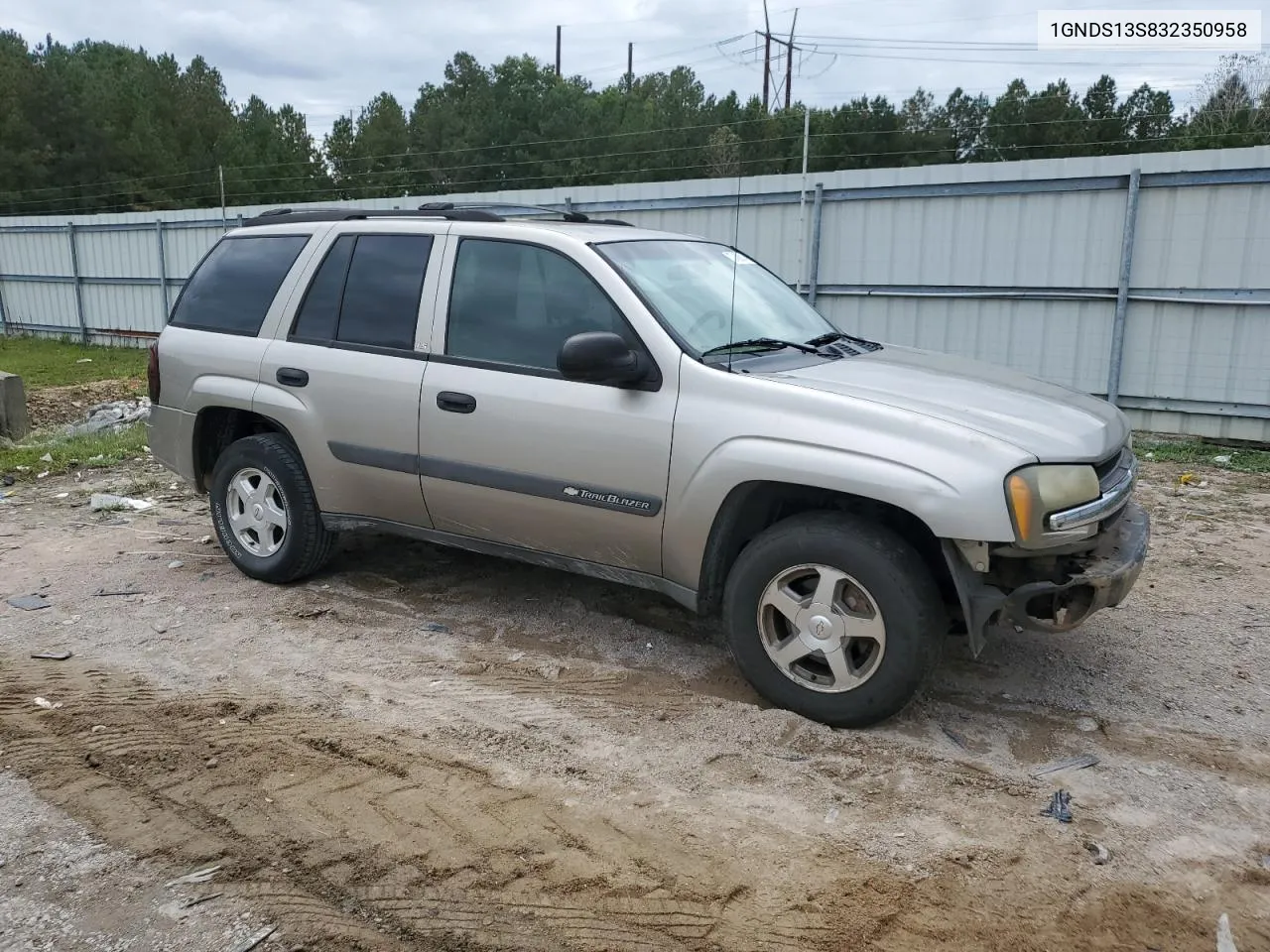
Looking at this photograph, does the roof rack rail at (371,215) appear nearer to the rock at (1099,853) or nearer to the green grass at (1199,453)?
the rock at (1099,853)

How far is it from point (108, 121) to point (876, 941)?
4770 centimetres

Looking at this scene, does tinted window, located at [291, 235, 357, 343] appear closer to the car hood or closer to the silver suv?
the silver suv

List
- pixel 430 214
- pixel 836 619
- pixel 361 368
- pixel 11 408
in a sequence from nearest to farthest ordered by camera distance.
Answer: pixel 836 619, pixel 361 368, pixel 430 214, pixel 11 408

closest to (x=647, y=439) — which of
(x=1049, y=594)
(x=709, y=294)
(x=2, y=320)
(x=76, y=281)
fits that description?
(x=709, y=294)

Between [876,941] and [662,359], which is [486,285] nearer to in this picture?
[662,359]

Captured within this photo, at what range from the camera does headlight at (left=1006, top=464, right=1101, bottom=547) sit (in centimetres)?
329

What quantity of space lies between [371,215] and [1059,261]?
7.14m

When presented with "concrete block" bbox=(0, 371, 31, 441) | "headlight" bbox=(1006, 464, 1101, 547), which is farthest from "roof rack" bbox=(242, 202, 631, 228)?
"concrete block" bbox=(0, 371, 31, 441)

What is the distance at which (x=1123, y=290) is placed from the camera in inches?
368

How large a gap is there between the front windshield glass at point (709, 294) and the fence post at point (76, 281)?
785 inches

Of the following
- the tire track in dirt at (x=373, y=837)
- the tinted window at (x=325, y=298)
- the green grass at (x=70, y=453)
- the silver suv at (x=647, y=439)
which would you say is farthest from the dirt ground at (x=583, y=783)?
the green grass at (x=70, y=453)

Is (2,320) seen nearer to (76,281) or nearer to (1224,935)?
(76,281)

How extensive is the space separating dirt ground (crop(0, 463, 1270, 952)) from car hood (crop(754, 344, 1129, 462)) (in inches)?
43.3

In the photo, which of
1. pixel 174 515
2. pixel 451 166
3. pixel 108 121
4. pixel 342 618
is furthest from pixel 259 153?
pixel 342 618
